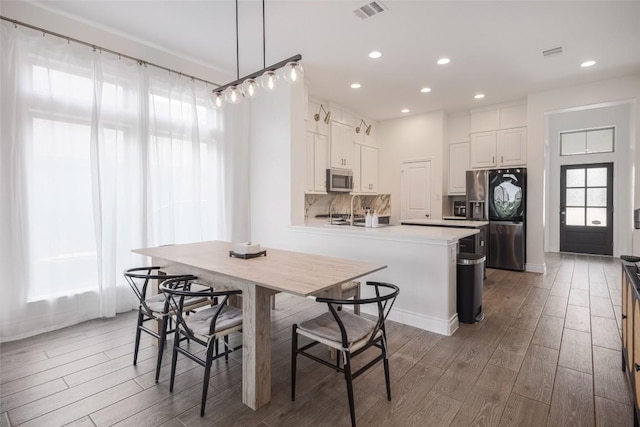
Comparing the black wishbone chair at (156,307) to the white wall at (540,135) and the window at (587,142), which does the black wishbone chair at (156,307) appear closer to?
the white wall at (540,135)

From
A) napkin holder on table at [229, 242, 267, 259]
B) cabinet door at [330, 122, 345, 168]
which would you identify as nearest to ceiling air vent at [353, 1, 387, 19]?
napkin holder on table at [229, 242, 267, 259]

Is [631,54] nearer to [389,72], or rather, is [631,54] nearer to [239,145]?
[389,72]

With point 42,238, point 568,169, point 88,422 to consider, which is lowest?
point 88,422

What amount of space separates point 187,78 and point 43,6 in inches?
53.4

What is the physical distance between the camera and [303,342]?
9.29 ft

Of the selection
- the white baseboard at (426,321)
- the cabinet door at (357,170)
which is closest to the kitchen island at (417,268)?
the white baseboard at (426,321)

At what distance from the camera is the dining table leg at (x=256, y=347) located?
75.1 inches

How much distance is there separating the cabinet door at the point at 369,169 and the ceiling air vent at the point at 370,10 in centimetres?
343

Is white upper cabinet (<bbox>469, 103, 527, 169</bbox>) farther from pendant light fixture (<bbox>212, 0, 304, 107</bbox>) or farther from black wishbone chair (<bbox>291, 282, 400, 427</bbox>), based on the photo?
black wishbone chair (<bbox>291, 282, 400, 427</bbox>)

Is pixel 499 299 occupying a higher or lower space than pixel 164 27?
lower

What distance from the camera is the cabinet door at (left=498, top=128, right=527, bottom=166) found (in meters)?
5.32

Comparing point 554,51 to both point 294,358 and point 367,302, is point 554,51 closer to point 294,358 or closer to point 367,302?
point 367,302

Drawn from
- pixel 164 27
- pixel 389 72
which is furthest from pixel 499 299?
pixel 164 27

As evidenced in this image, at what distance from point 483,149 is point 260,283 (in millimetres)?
5265
